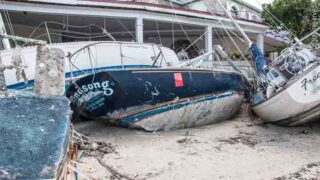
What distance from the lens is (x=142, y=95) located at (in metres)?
9.29

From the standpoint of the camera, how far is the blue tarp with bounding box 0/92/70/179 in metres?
2.55

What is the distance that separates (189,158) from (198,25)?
8982 millimetres

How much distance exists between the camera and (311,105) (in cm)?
928

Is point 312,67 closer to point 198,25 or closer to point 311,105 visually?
point 311,105

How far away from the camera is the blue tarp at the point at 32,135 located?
2.55m

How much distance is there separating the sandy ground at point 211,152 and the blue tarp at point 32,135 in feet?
8.13

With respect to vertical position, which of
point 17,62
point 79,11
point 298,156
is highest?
point 79,11

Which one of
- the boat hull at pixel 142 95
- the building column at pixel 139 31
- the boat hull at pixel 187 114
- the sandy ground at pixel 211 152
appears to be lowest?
the sandy ground at pixel 211 152

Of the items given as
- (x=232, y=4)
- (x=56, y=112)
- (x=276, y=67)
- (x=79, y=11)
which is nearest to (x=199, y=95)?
(x=276, y=67)

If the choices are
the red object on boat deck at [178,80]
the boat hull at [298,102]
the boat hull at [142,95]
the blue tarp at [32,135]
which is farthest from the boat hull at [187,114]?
the blue tarp at [32,135]

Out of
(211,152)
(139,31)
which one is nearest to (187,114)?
(211,152)

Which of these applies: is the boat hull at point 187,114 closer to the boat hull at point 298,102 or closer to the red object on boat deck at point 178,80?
the red object on boat deck at point 178,80

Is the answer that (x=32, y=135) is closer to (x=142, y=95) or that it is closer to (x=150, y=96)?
(x=142, y=95)

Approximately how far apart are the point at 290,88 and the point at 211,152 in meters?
2.27
